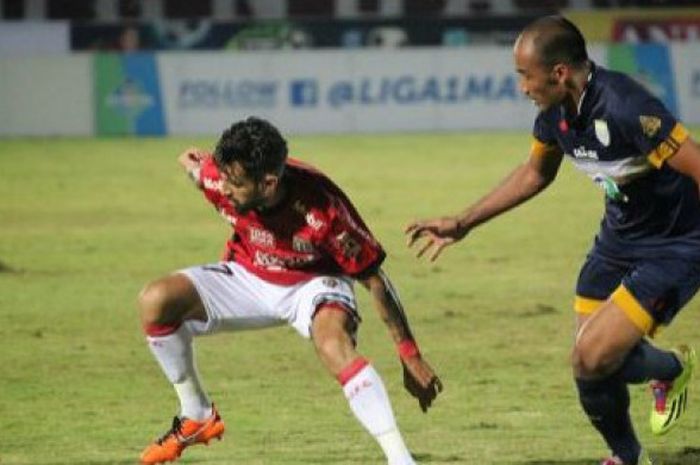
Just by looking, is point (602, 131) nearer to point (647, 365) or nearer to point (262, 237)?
point (647, 365)

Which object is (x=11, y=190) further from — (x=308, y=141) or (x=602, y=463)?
(x=602, y=463)

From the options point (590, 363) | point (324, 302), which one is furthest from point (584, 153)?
point (324, 302)

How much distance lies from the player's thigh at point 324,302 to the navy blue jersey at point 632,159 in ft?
3.84

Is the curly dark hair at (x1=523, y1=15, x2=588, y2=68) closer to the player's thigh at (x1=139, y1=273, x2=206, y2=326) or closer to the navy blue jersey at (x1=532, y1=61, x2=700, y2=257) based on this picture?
the navy blue jersey at (x1=532, y1=61, x2=700, y2=257)

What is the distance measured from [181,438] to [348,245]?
4.46 ft

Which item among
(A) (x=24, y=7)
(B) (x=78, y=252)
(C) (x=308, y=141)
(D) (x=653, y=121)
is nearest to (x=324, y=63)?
(C) (x=308, y=141)

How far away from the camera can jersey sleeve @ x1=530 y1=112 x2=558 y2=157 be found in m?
8.31

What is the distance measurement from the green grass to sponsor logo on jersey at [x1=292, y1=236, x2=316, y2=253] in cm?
112

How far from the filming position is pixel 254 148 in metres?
7.91

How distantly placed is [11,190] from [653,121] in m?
18.1

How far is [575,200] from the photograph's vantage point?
2300cm

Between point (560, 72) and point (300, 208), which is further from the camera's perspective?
point (300, 208)

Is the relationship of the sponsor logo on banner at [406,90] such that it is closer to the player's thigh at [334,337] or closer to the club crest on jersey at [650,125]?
the player's thigh at [334,337]

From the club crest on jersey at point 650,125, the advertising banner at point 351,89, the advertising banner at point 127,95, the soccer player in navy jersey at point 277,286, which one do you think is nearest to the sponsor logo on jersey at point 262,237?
the soccer player in navy jersey at point 277,286
